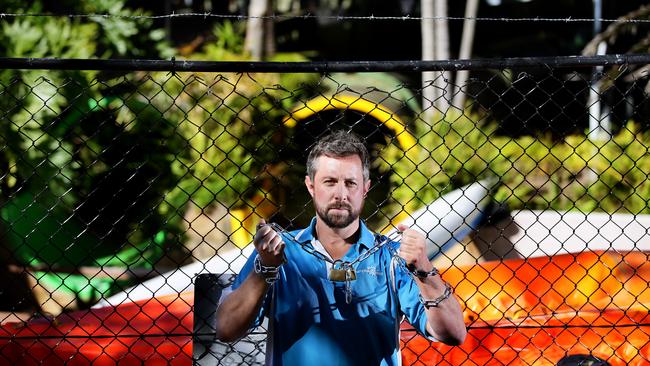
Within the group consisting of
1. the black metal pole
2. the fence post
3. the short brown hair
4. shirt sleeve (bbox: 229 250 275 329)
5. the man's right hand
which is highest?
the black metal pole

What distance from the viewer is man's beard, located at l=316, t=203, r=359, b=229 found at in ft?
8.35

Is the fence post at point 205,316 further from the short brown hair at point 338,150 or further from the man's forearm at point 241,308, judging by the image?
the short brown hair at point 338,150

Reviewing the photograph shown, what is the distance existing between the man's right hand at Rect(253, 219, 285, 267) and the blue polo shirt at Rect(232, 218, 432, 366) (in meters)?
0.20

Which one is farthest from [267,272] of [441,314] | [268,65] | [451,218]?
[451,218]

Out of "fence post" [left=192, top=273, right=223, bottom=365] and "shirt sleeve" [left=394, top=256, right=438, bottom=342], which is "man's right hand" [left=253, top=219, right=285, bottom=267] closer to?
"shirt sleeve" [left=394, top=256, right=438, bottom=342]

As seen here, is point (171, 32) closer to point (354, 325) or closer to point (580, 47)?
point (580, 47)

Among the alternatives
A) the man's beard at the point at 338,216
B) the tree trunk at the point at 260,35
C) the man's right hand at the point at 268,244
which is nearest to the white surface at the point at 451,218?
the man's beard at the point at 338,216

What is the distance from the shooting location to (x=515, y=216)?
597 cm

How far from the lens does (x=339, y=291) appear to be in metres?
2.54

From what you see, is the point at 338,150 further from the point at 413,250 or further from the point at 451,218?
the point at 451,218

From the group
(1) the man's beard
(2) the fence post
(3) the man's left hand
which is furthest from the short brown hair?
(2) the fence post

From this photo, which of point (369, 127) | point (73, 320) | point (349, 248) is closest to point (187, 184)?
point (369, 127)

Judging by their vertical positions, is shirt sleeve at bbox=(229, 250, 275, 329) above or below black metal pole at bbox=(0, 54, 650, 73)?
below

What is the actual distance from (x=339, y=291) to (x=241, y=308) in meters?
0.30
